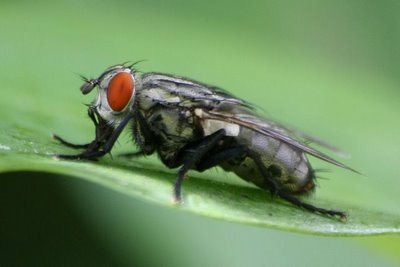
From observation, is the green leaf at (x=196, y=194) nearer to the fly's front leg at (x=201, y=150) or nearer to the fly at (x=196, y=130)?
the fly's front leg at (x=201, y=150)

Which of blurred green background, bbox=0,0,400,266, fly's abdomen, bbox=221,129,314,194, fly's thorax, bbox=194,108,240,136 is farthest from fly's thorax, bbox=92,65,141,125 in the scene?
fly's abdomen, bbox=221,129,314,194

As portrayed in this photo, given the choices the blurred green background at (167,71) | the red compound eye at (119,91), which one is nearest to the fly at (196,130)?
the red compound eye at (119,91)

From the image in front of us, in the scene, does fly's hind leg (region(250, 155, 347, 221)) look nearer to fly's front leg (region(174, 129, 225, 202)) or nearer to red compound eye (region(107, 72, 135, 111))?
fly's front leg (region(174, 129, 225, 202))

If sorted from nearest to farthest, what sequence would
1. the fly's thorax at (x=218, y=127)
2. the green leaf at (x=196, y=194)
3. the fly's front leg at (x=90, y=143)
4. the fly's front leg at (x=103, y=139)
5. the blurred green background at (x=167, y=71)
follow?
the green leaf at (x=196, y=194) → the fly's front leg at (x=103, y=139) → the fly's front leg at (x=90, y=143) → the fly's thorax at (x=218, y=127) → the blurred green background at (x=167, y=71)

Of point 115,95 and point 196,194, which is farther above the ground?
point 115,95

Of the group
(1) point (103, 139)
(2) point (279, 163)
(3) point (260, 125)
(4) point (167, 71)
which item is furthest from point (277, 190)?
(4) point (167, 71)

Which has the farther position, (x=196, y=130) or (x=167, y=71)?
(x=167, y=71)

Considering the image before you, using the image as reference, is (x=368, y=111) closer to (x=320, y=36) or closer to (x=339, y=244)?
(x=339, y=244)

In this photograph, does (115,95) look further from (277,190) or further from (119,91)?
(277,190)
